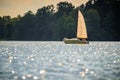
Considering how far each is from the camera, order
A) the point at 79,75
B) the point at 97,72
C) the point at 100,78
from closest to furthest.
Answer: the point at 100,78
the point at 79,75
the point at 97,72

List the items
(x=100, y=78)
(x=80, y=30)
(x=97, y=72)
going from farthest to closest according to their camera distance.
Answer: (x=80, y=30)
(x=97, y=72)
(x=100, y=78)

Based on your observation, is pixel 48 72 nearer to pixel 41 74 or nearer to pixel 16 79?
pixel 41 74

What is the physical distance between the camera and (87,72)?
46125mm

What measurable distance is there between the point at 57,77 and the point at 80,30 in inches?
3779

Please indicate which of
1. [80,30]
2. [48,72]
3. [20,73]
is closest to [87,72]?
[48,72]

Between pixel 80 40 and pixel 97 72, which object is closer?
pixel 97 72

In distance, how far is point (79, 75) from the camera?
142 ft

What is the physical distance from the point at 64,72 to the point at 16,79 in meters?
7.17

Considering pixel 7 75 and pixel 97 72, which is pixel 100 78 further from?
pixel 7 75

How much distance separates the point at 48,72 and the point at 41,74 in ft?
5.91

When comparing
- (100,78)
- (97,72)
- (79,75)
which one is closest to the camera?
(100,78)

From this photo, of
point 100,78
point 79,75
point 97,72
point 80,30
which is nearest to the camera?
point 100,78

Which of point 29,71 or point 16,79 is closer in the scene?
point 16,79

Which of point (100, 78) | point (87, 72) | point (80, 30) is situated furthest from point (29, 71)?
point (80, 30)
